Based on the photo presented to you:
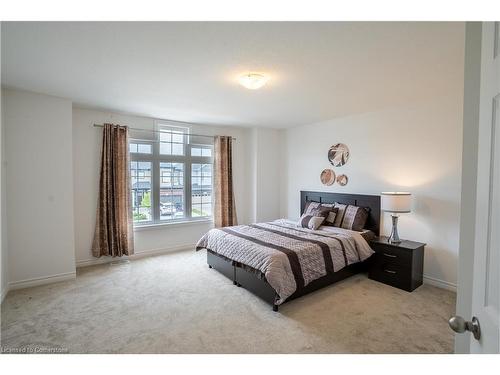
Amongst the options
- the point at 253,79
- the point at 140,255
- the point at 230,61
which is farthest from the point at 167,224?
the point at 230,61

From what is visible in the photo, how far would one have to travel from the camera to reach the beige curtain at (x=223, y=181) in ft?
16.2

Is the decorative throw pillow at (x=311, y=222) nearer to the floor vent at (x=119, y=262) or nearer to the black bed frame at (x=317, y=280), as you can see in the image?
the black bed frame at (x=317, y=280)

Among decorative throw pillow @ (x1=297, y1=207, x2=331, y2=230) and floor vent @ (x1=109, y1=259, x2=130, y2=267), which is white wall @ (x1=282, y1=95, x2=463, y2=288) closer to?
decorative throw pillow @ (x1=297, y1=207, x2=331, y2=230)

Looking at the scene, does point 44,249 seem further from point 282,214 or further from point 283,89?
point 282,214

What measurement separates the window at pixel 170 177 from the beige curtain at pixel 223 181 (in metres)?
0.19

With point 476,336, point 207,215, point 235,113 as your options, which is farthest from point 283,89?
point 207,215

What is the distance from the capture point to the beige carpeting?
6.59ft

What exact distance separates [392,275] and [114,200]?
4.12 meters

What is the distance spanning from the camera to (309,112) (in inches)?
155

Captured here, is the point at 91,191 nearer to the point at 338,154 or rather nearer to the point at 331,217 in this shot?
the point at 331,217

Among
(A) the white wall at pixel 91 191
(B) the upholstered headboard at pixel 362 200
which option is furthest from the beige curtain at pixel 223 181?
(B) the upholstered headboard at pixel 362 200

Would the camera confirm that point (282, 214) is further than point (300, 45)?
Yes
